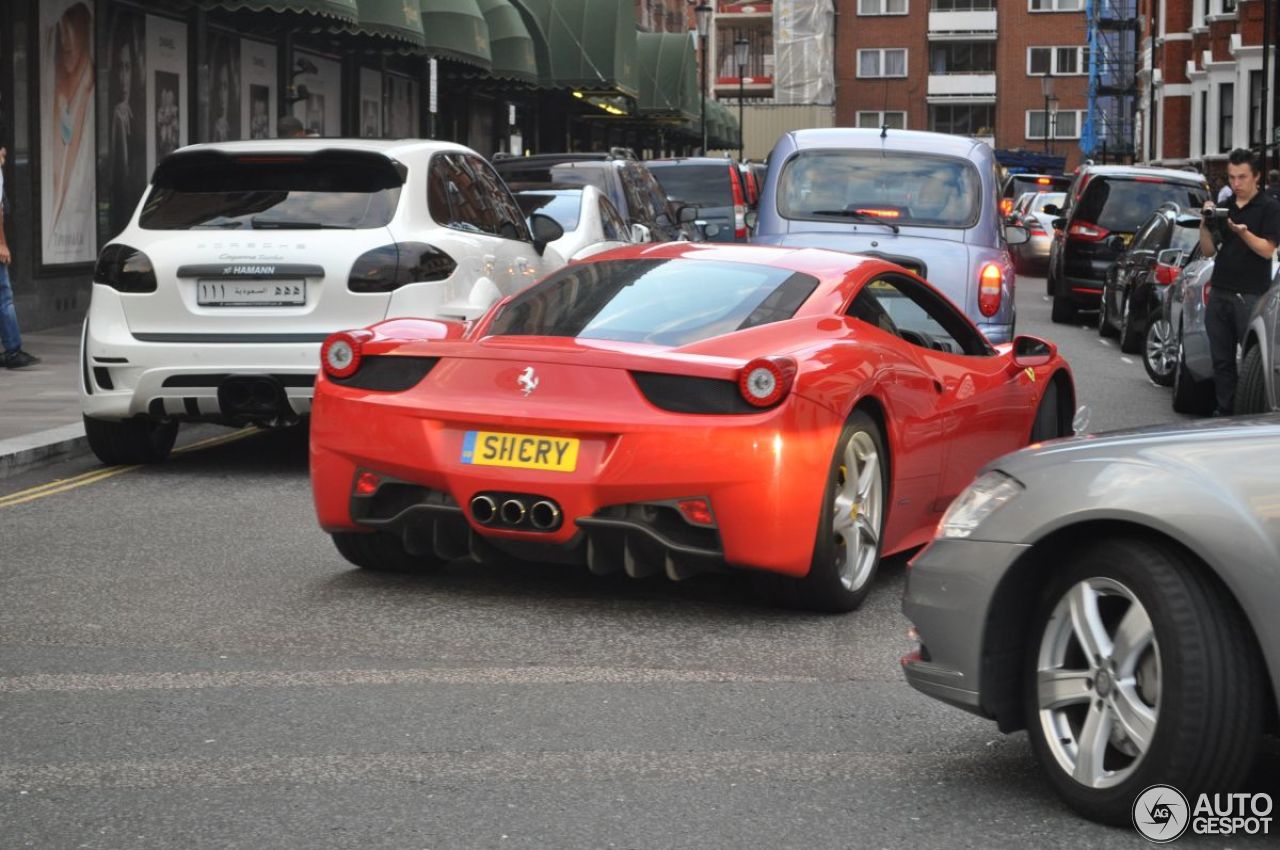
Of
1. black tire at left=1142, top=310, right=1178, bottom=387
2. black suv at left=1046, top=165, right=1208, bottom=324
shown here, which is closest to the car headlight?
black tire at left=1142, top=310, right=1178, bottom=387

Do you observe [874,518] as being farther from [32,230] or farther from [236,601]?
[32,230]

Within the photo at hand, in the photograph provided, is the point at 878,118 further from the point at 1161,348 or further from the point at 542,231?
the point at 542,231

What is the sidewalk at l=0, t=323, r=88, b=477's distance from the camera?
11156 millimetres

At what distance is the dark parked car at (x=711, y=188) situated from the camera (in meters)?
28.3

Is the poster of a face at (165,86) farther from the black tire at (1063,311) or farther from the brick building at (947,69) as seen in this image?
the brick building at (947,69)

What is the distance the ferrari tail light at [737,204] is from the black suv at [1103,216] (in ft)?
16.0

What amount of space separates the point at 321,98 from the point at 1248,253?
809 inches

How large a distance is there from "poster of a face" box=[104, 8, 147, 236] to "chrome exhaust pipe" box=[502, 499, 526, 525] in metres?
16.5

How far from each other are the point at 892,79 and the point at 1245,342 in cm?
9910

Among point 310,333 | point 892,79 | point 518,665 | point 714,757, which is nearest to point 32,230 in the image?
point 310,333

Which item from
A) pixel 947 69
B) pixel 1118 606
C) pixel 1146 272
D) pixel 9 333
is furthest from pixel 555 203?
pixel 947 69

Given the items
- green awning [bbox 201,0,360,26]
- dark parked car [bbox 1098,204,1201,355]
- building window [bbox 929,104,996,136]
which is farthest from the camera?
building window [bbox 929,104,996,136]

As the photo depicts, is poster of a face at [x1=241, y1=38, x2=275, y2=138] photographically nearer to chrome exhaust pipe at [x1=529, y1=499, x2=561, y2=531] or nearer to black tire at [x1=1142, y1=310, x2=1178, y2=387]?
black tire at [x1=1142, y1=310, x2=1178, y2=387]

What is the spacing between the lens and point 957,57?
4281 inches
